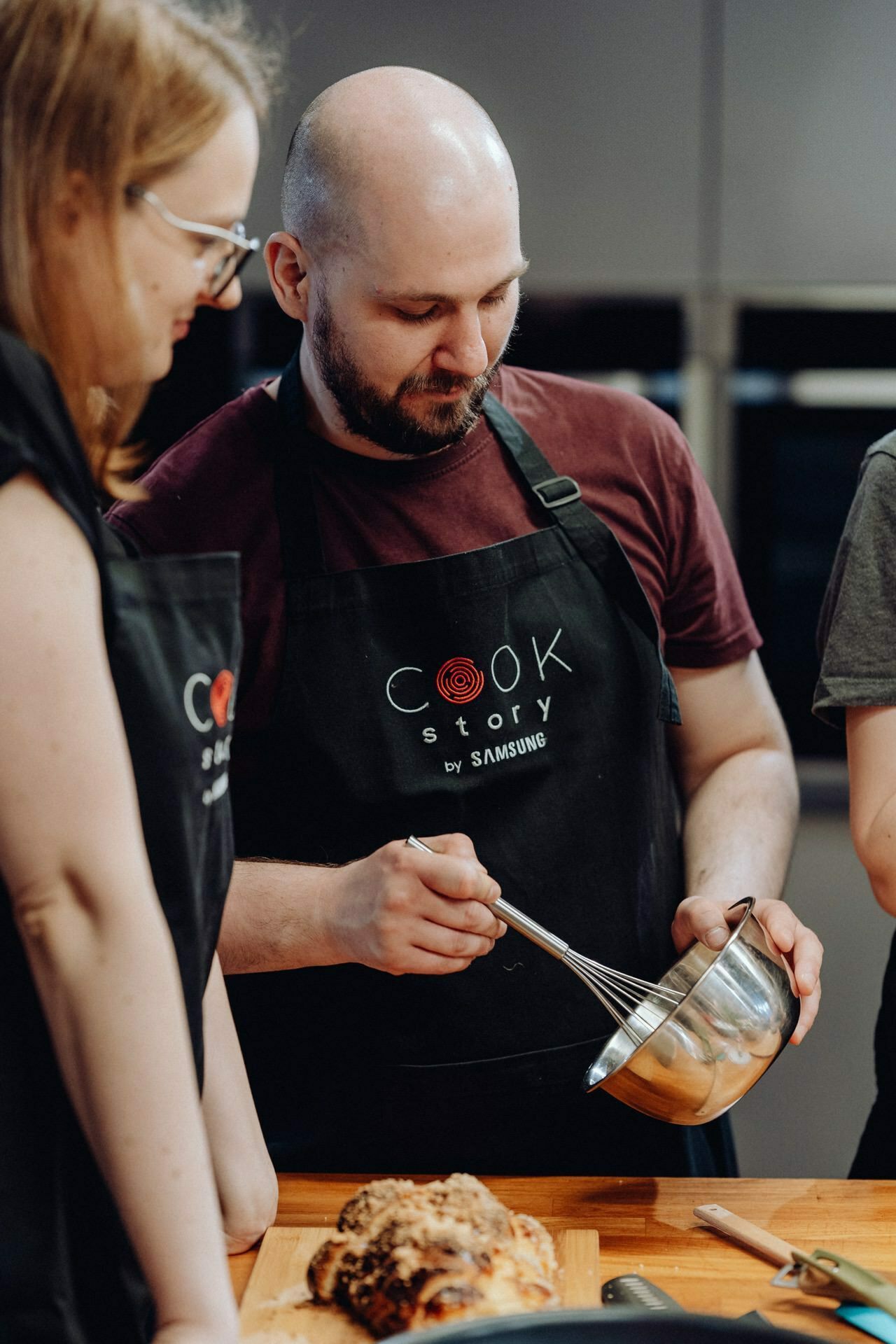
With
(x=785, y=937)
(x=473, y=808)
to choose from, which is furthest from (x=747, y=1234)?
(x=473, y=808)

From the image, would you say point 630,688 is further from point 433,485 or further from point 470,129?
point 470,129

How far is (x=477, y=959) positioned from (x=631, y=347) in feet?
4.60

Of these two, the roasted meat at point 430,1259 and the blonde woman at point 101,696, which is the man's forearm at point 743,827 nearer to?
the roasted meat at point 430,1259

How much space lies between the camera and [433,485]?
129 centimetres

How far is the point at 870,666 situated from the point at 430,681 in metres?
0.39

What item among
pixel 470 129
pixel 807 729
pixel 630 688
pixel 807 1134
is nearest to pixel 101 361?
pixel 470 129

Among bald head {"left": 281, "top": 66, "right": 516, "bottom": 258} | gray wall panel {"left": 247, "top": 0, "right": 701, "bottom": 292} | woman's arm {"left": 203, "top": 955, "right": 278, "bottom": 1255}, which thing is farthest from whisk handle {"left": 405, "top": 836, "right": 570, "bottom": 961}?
gray wall panel {"left": 247, "top": 0, "right": 701, "bottom": 292}

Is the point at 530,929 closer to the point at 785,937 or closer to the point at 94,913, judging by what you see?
the point at 785,937

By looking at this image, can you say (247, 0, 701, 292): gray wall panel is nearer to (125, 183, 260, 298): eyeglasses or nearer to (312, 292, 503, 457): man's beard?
(312, 292, 503, 457): man's beard

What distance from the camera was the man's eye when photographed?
114 cm

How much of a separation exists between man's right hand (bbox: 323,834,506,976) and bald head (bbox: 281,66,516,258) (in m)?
0.52

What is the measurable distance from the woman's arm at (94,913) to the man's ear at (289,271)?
0.66m

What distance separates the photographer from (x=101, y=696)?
63cm

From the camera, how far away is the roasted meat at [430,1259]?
2.58 feet
